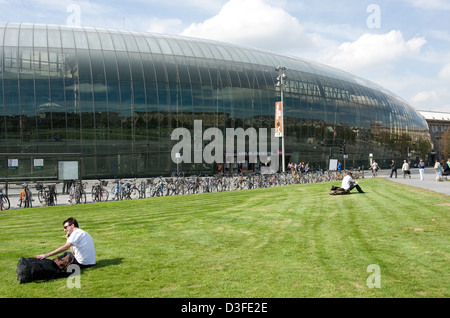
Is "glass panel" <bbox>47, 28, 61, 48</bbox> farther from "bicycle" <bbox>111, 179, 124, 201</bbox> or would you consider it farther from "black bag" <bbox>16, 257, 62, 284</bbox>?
"black bag" <bbox>16, 257, 62, 284</bbox>

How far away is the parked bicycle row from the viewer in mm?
22625

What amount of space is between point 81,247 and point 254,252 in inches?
153

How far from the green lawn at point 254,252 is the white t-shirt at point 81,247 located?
10.8 inches

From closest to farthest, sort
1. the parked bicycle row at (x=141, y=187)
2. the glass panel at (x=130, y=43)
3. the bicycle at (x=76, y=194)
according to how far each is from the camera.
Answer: the parked bicycle row at (x=141, y=187) < the bicycle at (x=76, y=194) < the glass panel at (x=130, y=43)

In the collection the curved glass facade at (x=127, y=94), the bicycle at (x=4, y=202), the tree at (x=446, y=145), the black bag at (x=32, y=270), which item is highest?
the curved glass facade at (x=127, y=94)

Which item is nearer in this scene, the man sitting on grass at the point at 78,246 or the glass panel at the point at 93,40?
the man sitting on grass at the point at 78,246

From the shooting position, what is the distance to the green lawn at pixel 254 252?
711 centimetres

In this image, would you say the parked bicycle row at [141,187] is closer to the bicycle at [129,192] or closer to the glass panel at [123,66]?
the bicycle at [129,192]

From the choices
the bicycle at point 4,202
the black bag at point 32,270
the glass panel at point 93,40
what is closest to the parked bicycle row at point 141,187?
the bicycle at point 4,202

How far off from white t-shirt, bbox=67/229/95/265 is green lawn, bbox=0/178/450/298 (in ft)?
0.90

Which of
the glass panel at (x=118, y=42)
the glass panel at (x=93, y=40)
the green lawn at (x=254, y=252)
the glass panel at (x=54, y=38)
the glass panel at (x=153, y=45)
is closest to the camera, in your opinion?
the green lawn at (x=254, y=252)

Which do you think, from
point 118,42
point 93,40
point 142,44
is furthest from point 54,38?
point 142,44

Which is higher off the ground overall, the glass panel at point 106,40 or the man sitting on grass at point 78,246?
the glass panel at point 106,40
